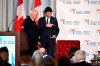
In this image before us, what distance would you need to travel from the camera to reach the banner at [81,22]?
1054 cm

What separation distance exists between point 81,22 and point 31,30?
5.64 feet

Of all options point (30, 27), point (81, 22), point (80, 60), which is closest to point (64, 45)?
point (81, 22)

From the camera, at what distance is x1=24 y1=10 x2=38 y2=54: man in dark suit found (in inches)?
380

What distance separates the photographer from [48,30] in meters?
9.88

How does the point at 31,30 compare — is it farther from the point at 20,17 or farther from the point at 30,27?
the point at 20,17

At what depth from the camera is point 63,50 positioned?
10016 millimetres

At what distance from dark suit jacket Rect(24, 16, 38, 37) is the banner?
3.34 ft

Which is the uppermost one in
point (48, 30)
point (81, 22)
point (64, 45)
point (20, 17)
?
point (20, 17)

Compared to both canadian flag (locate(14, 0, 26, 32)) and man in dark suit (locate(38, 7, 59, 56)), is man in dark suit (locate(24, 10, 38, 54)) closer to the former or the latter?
man in dark suit (locate(38, 7, 59, 56))

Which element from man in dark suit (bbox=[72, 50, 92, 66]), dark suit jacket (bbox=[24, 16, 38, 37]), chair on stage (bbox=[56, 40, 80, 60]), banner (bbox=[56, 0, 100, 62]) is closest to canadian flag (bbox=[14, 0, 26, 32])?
dark suit jacket (bbox=[24, 16, 38, 37])

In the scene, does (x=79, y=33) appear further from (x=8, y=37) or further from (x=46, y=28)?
Result: (x=8, y=37)

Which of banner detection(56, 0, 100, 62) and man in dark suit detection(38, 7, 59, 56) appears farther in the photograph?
banner detection(56, 0, 100, 62)

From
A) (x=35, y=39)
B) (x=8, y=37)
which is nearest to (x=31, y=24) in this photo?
(x=35, y=39)

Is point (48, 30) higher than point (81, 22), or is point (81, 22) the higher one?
point (81, 22)
